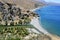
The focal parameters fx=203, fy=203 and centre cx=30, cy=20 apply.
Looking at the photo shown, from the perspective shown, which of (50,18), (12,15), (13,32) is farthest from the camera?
(50,18)

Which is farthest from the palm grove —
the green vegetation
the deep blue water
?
the green vegetation

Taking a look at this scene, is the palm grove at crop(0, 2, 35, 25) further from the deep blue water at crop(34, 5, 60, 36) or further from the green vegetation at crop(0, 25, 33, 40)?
the green vegetation at crop(0, 25, 33, 40)

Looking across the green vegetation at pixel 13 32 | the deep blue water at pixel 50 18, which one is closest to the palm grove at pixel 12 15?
the deep blue water at pixel 50 18

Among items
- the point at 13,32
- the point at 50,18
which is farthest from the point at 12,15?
the point at 13,32

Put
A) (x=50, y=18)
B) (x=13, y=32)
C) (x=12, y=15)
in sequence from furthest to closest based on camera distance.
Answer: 1. (x=50, y=18)
2. (x=12, y=15)
3. (x=13, y=32)

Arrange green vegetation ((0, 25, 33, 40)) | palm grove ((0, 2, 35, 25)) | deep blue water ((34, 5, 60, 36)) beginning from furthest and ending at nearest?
palm grove ((0, 2, 35, 25)), deep blue water ((34, 5, 60, 36)), green vegetation ((0, 25, 33, 40))

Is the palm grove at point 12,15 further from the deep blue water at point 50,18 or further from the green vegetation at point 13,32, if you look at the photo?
the green vegetation at point 13,32

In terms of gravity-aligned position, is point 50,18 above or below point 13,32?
below

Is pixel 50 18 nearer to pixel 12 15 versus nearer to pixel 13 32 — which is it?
pixel 12 15

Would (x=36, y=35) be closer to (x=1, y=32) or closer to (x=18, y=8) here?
(x=1, y=32)
